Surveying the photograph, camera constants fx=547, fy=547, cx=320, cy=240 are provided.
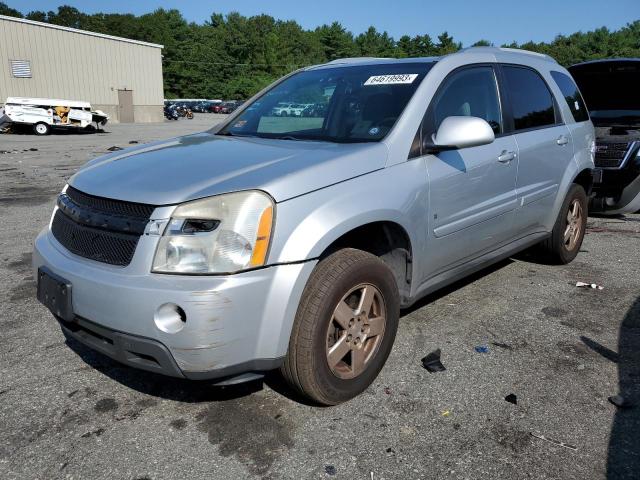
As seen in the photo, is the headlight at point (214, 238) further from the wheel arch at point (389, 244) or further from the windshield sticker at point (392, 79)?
the windshield sticker at point (392, 79)

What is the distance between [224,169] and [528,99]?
286 centimetres

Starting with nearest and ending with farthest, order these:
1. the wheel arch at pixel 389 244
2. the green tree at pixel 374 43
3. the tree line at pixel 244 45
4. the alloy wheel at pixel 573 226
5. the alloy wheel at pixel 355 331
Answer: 1. the alloy wheel at pixel 355 331
2. the wheel arch at pixel 389 244
3. the alloy wheel at pixel 573 226
4. the tree line at pixel 244 45
5. the green tree at pixel 374 43

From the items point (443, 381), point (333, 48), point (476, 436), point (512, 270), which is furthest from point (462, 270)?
point (333, 48)

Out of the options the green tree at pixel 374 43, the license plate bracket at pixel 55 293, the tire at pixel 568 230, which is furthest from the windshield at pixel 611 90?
the green tree at pixel 374 43

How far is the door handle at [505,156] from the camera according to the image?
149 inches

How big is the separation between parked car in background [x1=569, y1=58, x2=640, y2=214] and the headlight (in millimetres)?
5328

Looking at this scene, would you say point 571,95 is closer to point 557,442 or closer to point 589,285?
point 589,285

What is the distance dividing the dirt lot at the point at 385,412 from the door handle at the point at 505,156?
3.70 feet

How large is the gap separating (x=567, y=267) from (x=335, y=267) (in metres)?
3.55

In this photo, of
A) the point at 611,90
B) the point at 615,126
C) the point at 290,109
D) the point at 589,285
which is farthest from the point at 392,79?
the point at 611,90

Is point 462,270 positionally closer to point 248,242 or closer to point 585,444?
point 585,444

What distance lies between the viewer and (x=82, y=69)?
39.6 meters

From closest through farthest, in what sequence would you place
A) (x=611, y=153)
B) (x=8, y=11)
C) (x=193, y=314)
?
(x=193, y=314), (x=611, y=153), (x=8, y=11)

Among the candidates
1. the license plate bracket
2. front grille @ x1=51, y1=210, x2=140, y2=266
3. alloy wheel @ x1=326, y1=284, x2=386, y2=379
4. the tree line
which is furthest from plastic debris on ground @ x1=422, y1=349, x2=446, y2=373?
the tree line
